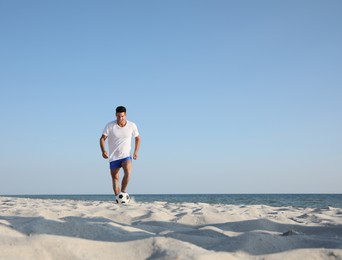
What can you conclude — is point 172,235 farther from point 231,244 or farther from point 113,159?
point 113,159

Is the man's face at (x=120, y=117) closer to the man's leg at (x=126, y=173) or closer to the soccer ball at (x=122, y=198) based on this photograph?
the man's leg at (x=126, y=173)

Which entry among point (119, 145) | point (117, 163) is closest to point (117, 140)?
point (119, 145)

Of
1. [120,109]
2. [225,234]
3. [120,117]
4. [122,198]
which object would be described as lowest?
[225,234]

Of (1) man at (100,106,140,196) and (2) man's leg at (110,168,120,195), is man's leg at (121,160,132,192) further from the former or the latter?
(2) man's leg at (110,168,120,195)

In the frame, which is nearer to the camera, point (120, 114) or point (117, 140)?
point (120, 114)

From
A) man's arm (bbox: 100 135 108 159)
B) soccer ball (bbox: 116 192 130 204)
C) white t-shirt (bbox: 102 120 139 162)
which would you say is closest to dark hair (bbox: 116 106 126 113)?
white t-shirt (bbox: 102 120 139 162)

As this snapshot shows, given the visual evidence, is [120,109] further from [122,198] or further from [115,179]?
[122,198]

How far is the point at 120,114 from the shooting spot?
18.7ft

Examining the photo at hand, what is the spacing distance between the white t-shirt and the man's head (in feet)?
0.43

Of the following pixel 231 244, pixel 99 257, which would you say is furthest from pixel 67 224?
pixel 231 244

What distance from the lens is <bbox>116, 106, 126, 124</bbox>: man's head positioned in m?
5.69

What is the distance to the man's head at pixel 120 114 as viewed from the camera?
18.7ft

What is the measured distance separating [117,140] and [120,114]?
46 centimetres

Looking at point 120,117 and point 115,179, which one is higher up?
point 120,117
